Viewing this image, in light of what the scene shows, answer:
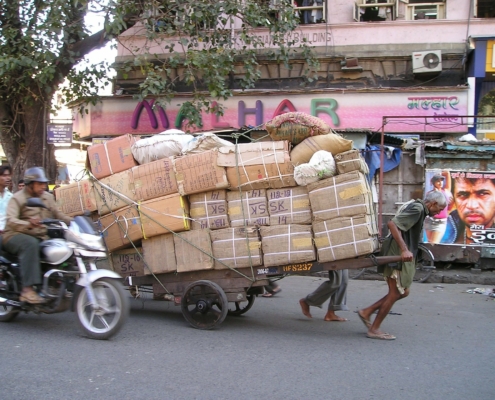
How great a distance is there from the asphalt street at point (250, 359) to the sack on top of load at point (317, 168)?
5.34ft

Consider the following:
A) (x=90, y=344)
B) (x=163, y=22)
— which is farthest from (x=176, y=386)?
(x=163, y=22)

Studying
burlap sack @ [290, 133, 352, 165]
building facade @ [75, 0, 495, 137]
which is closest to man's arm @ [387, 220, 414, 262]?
burlap sack @ [290, 133, 352, 165]

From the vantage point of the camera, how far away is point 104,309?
506 cm

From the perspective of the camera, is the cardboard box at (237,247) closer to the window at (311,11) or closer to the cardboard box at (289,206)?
the cardboard box at (289,206)

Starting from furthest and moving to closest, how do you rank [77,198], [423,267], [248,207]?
[423,267], [77,198], [248,207]

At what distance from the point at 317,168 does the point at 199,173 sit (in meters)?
1.28

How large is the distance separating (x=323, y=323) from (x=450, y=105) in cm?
761

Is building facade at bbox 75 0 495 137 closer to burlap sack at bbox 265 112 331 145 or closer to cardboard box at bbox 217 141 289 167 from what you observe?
burlap sack at bbox 265 112 331 145

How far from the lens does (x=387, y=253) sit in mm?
5484

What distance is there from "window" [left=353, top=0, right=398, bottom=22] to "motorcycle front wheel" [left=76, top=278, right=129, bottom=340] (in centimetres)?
1063

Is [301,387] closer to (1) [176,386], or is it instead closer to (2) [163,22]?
(1) [176,386]

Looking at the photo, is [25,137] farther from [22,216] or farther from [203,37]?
[22,216]

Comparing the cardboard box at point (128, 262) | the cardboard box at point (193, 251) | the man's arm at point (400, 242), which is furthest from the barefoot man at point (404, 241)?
the cardboard box at point (128, 262)

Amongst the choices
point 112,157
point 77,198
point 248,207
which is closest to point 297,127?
point 248,207
